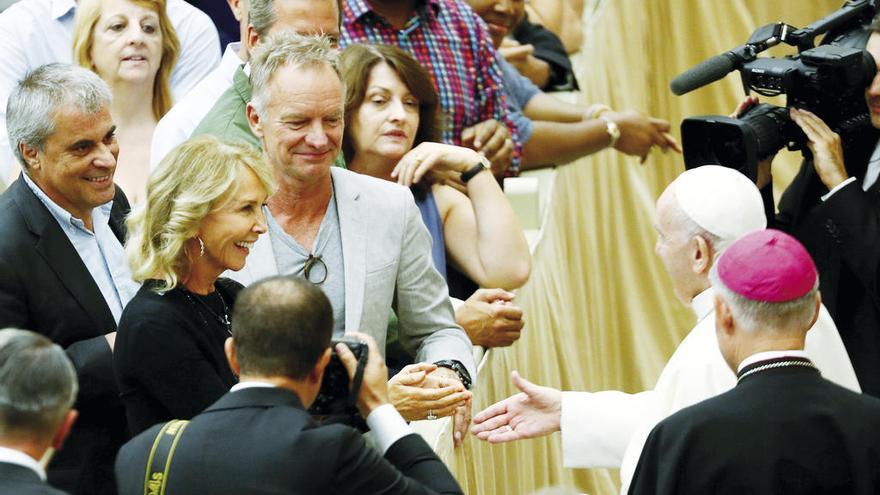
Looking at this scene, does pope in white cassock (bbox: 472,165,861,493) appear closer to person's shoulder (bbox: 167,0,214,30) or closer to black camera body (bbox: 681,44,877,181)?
black camera body (bbox: 681,44,877,181)

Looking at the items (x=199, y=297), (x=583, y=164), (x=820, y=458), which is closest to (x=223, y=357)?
(x=199, y=297)

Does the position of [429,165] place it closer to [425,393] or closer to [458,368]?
[458,368]

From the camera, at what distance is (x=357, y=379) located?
2949 mm

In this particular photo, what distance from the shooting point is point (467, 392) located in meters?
3.77

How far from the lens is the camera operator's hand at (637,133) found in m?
6.86

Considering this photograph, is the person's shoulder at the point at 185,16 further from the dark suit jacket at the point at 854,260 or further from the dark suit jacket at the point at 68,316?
the dark suit jacket at the point at 854,260

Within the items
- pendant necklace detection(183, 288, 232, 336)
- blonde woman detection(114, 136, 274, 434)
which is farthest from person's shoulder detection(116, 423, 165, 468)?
pendant necklace detection(183, 288, 232, 336)

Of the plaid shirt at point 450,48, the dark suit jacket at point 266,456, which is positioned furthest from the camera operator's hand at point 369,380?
the plaid shirt at point 450,48

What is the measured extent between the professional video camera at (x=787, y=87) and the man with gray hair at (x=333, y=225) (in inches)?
41.7

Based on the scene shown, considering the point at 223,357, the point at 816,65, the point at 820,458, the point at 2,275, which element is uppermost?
the point at 816,65

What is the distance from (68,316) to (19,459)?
1.14 metres

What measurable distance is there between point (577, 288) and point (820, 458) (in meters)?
3.73

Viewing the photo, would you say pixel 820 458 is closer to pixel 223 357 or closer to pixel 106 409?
pixel 223 357

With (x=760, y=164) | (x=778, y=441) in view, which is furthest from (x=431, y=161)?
(x=778, y=441)
